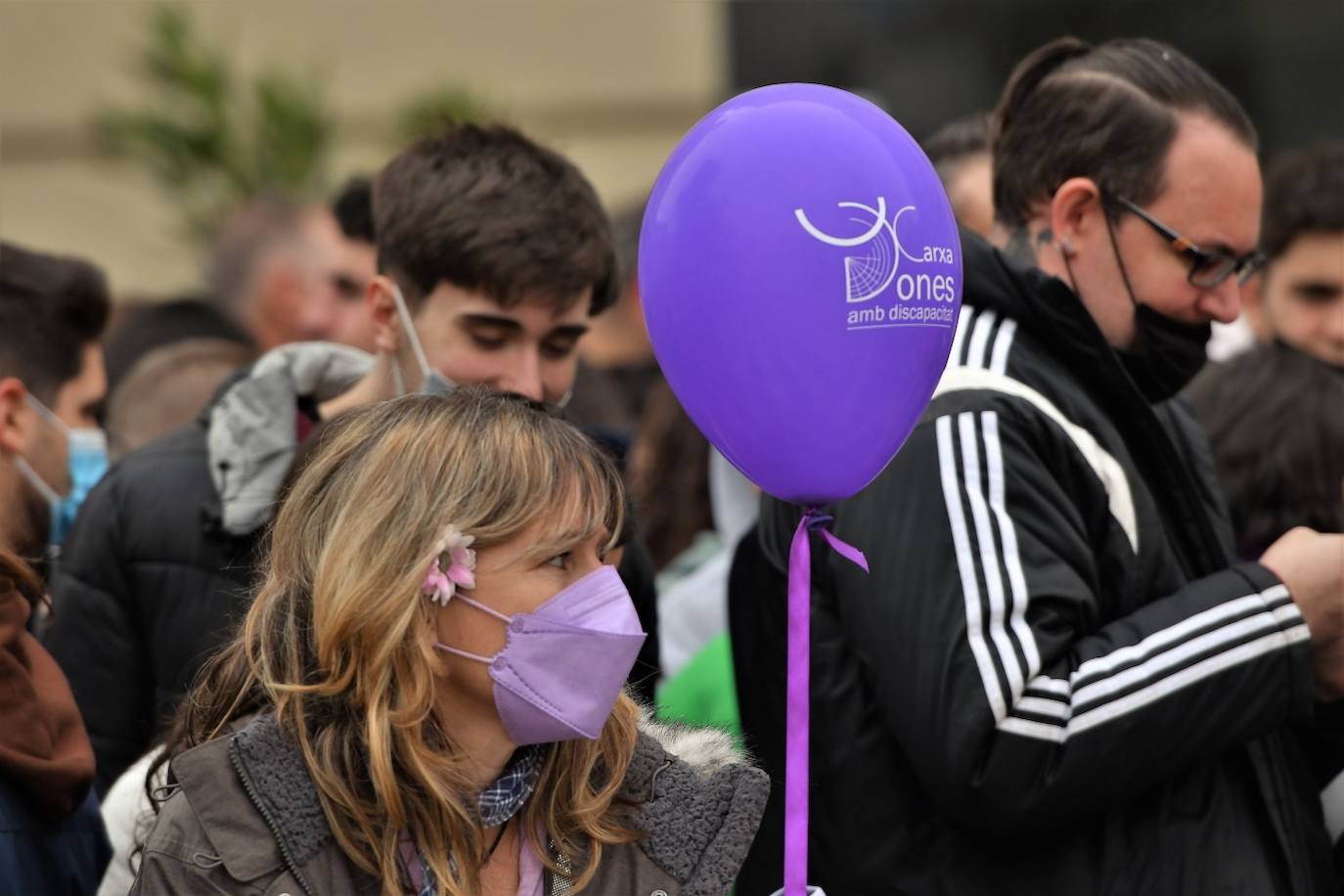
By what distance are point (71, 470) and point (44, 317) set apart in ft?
1.12

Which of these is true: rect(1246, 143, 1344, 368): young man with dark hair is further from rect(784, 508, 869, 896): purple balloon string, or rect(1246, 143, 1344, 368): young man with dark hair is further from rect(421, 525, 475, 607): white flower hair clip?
rect(421, 525, 475, 607): white flower hair clip

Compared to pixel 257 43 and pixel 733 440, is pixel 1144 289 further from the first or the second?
pixel 257 43

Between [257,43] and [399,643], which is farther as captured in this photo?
[257,43]

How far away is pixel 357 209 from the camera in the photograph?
492cm

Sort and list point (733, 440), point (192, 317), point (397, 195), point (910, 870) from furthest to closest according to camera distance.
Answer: point (192, 317)
point (397, 195)
point (910, 870)
point (733, 440)

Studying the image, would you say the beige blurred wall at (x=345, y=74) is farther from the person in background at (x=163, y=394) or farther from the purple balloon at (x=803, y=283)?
the purple balloon at (x=803, y=283)

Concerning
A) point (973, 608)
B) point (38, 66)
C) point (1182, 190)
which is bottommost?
point (38, 66)

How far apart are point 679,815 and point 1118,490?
891mm

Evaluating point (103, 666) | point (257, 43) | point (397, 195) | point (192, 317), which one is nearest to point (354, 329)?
point (192, 317)

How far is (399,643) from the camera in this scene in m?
2.34

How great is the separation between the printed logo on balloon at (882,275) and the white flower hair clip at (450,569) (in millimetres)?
604

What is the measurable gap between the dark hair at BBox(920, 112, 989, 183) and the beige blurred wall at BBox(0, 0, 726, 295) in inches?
395

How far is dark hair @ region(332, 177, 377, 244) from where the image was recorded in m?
4.91

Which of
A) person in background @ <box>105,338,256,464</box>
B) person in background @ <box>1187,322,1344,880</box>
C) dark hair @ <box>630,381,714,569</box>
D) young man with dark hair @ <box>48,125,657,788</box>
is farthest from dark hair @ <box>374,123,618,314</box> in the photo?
dark hair @ <box>630,381,714,569</box>
